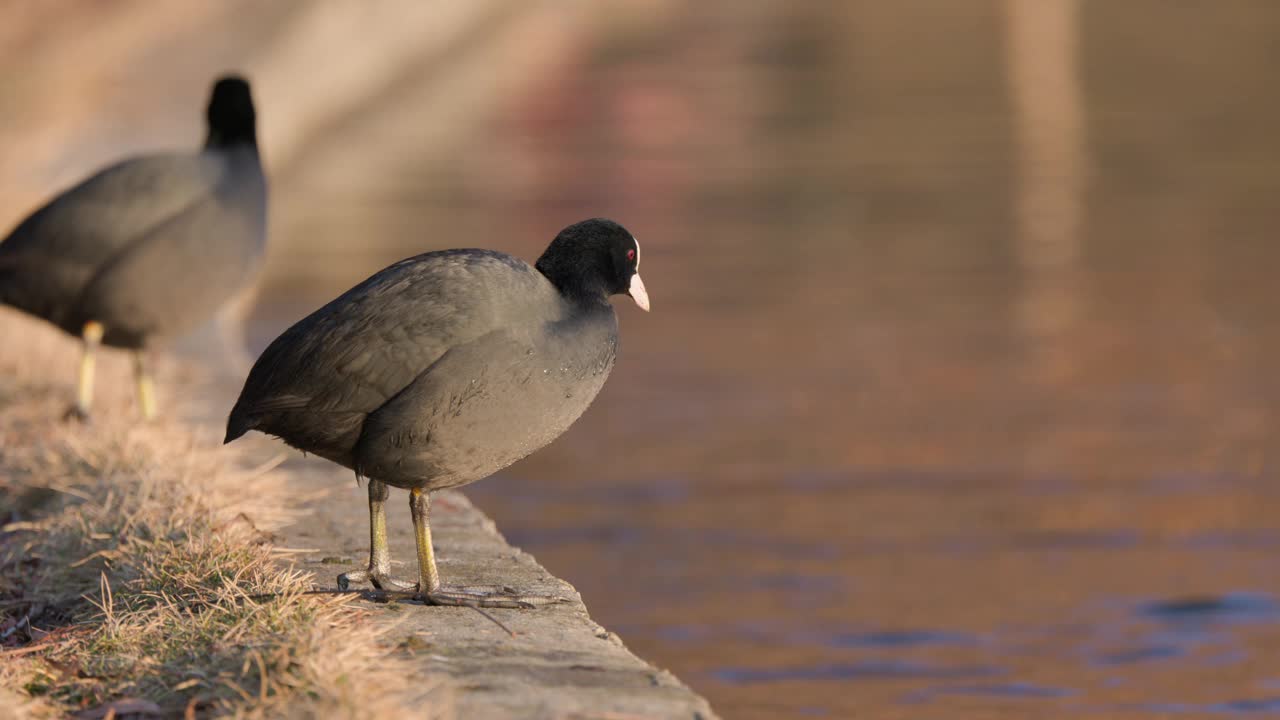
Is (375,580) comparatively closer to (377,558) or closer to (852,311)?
(377,558)

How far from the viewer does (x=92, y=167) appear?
1783 cm

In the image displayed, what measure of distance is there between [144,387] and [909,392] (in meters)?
5.42

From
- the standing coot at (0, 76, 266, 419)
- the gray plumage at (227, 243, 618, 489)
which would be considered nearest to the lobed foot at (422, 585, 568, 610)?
the gray plumage at (227, 243, 618, 489)

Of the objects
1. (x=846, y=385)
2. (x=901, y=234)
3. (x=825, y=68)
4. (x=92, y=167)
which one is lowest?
(x=846, y=385)

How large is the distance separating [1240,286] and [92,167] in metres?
9.18

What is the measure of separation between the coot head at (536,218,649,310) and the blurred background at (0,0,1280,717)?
2.05 metres

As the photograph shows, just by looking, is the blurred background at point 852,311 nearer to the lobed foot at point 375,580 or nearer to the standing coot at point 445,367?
the lobed foot at point 375,580

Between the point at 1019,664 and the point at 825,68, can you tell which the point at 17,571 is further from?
the point at 825,68

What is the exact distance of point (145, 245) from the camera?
9.03m

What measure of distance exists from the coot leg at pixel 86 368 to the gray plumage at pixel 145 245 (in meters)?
0.04

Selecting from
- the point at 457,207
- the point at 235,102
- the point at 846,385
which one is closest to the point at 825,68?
the point at 457,207

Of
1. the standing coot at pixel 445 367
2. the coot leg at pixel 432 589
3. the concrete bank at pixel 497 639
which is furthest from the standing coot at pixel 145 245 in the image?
the coot leg at pixel 432 589

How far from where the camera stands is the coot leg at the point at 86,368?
9289 mm

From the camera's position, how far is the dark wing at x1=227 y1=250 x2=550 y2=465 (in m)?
6.13
